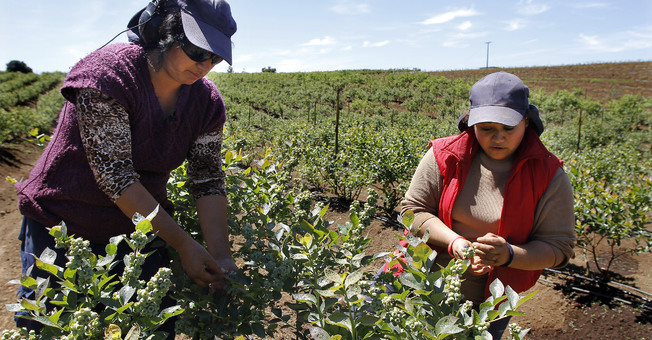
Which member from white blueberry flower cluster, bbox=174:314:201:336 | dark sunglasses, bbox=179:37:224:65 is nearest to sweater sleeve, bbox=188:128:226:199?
dark sunglasses, bbox=179:37:224:65

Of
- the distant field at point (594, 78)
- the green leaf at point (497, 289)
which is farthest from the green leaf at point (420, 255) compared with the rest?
the distant field at point (594, 78)

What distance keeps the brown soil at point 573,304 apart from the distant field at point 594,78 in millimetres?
35126

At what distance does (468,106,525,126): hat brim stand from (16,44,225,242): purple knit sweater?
1.11 metres

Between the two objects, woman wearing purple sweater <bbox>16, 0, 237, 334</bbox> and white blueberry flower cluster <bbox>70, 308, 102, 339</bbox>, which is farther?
woman wearing purple sweater <bbox>16, 0, 237, 334</bbox>


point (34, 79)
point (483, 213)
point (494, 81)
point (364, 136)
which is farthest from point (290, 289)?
point (34, 79)

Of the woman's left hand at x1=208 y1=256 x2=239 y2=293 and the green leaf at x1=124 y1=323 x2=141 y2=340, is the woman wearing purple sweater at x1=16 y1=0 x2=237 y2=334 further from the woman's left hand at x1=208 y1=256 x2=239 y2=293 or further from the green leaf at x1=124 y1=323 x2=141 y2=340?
the green leaf at x1=124 y1=323 x2=141 y2=340

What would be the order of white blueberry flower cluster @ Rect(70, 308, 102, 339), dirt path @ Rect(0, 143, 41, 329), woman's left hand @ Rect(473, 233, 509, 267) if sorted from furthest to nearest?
dirt path @ Rect(0, 143, 41, 329) < woman's left hand @ Rect(473, 233, 509, 267) < white blueberry flower cluster @ Rect(70, 308, 102, 339)

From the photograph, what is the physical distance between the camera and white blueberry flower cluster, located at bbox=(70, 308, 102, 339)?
772 millimetres

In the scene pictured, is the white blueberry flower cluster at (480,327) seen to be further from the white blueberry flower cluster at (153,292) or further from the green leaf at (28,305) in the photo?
the green leaf at (28,305)

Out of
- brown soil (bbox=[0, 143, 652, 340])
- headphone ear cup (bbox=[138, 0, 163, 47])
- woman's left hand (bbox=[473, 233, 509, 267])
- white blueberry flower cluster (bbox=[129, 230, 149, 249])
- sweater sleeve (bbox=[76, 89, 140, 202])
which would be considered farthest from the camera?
brown soil (bbox=[0, 143, 652, 340])

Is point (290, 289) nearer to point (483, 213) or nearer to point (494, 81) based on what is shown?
point (483, 213)

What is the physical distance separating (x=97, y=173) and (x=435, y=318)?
3.38 feet

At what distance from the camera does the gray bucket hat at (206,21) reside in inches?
48.3

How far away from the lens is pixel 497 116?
1599 millimetres
